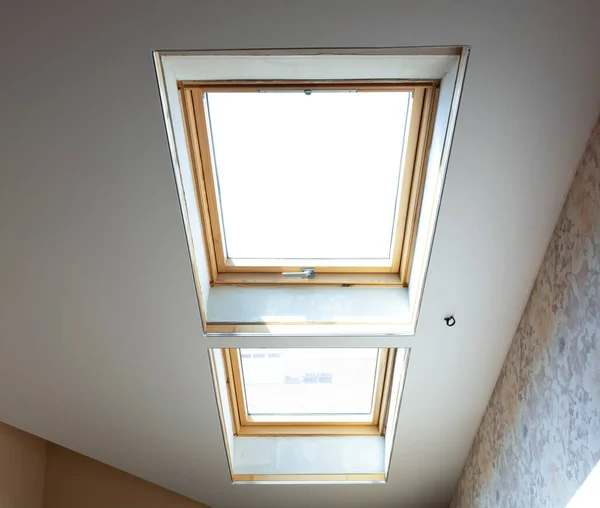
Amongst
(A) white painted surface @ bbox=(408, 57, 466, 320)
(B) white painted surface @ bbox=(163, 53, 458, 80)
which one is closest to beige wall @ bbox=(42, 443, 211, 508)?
(A) white painted surface @ bbox=(408, 57, 466, 320)

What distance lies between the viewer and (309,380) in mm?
2525

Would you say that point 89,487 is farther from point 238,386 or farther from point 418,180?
point 418,180

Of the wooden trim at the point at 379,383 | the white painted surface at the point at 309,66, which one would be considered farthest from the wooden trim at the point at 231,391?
the white painted surface at the point at 309,66

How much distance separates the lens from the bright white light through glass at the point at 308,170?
162cm

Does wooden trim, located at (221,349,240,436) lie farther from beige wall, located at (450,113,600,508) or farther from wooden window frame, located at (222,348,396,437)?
beige wall, located at (450,113,600,508)

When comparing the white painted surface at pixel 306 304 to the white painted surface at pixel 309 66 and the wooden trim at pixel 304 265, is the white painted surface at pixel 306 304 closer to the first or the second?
the wooden trim at pixel 304 265

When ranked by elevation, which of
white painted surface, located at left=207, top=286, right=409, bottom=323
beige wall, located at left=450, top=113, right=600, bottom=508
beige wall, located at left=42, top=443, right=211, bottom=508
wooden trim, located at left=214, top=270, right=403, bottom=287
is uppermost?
wooden trim, located at left=214, top=270, right=403, bottom=287

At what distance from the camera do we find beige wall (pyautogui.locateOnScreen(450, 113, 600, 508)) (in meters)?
1.39

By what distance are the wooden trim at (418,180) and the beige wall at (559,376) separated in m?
0.37

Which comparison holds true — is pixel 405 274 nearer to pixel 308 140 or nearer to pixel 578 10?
pixel 308 140

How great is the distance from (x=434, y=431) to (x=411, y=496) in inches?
22.2

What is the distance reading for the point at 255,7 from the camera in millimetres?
1120

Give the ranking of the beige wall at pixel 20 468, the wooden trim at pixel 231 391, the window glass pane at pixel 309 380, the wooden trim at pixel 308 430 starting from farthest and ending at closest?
the wooden trim at pixel 308 430, the beige wall at pixel 20 468, the window glass pane at pixel 309 380, the wooden trim at pixel 231 391

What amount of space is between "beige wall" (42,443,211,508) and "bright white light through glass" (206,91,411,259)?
149cm
